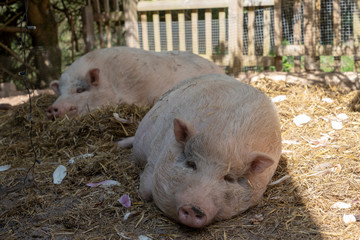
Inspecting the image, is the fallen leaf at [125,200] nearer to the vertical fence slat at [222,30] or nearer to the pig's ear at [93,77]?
the pig's ear at [93,77]

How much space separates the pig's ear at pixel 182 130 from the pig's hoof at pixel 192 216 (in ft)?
1.63

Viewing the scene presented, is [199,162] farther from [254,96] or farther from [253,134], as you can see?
[254,96]

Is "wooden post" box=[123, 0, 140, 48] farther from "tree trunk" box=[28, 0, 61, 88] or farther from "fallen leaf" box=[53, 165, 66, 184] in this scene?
"fallen leaf" box=[53, 165, 66, 184]

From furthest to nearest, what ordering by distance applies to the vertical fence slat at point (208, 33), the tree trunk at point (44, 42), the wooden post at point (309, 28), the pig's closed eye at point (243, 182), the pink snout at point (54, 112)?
1. the tree trunk at point (44, 42)
2. the vertical fence slat at point (208, 33)
3. the wooden post at point (309, 28)
4. the pink snout at point (54, 112)
5. the pig's closed eye at point (243, 182)

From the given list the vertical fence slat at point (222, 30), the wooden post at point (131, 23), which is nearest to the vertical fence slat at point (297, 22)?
the vertical fence slat at point (222, 30)

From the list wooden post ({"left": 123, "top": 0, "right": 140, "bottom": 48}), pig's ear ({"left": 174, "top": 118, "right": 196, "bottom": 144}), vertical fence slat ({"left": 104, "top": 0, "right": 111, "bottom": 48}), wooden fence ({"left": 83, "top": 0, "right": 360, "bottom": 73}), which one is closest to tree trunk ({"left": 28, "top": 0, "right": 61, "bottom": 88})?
wooden fence ({"left": 83, "top": 0, "right": 360, "bottom": 73})

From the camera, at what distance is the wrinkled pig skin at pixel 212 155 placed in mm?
2656

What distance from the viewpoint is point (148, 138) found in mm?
3646

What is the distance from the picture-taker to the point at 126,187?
3486mm

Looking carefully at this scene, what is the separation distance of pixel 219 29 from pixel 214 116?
16.6 ft

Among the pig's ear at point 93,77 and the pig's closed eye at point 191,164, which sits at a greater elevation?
the pig's ear at point 93,77

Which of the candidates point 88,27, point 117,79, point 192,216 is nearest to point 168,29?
point 88,27

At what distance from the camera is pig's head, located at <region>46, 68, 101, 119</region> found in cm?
543

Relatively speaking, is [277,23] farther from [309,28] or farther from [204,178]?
[204,178]
